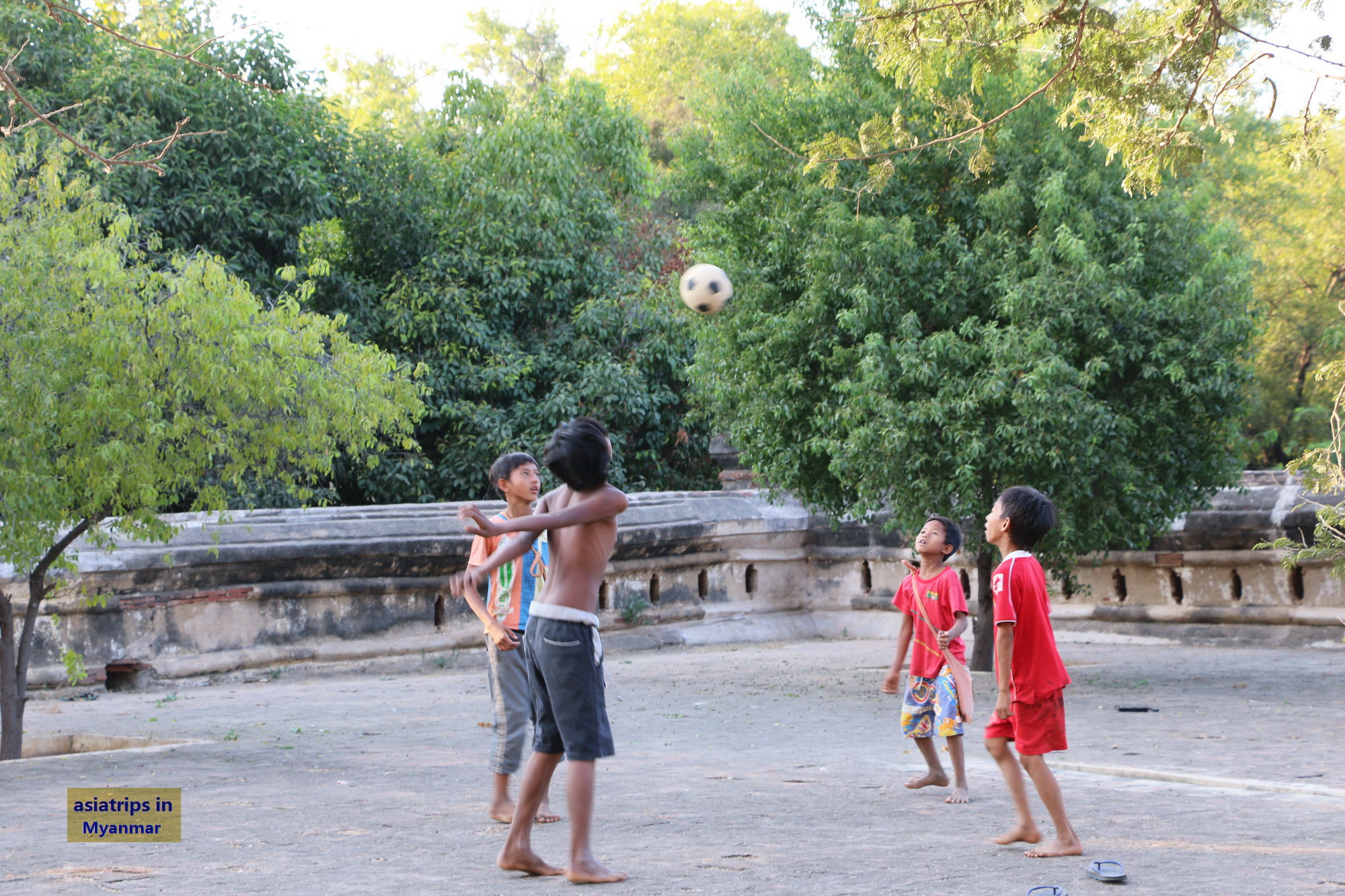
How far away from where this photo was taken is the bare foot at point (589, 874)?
184 inches

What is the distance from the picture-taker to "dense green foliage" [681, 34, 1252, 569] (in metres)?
10.3

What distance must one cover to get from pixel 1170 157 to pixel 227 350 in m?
5.54

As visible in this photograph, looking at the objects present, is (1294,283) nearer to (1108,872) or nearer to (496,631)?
(496,631)

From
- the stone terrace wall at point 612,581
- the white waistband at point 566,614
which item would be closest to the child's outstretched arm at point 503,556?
the white waistband at point 566,614

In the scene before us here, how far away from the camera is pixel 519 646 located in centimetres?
616

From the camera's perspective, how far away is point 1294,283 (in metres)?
24.0

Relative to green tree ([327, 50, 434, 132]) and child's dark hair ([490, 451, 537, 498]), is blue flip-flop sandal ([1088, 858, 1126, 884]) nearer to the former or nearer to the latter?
child's dark hair ([490, 451, 537, 498])

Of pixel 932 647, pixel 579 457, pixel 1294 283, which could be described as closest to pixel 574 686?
pixel 579 457

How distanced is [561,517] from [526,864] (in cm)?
124

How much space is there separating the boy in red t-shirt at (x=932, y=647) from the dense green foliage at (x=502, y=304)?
40.8ft

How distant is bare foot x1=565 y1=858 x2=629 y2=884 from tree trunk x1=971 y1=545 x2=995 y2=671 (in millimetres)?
7674

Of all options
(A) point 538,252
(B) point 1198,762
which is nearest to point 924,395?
(B) point 1198,762

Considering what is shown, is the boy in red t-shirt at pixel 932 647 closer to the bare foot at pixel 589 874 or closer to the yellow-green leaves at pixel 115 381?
the bare foot at pixel 589 874

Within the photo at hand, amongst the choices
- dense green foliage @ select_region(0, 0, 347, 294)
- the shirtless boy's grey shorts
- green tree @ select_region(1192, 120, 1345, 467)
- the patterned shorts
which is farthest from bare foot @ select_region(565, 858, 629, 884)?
green tree @ select_region(1192, 120, 1345, 467)
